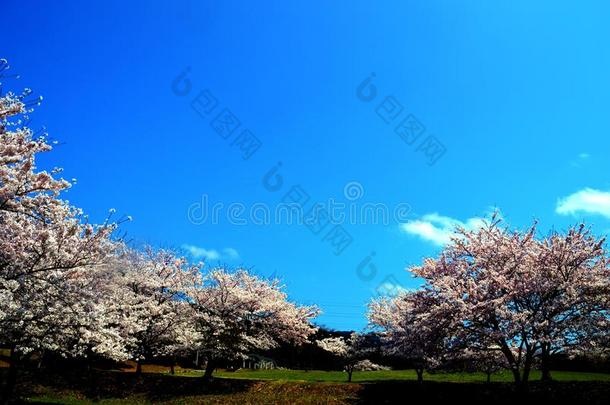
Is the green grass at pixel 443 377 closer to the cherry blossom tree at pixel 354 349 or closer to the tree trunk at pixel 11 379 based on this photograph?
the cherry blossom tree at pixel 354 349

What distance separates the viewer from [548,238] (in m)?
22.3

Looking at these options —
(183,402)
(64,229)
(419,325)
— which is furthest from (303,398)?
(64,229)

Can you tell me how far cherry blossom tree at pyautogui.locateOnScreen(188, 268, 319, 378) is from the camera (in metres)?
32.9

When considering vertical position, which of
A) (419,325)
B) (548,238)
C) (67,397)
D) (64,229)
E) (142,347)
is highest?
(548,238)

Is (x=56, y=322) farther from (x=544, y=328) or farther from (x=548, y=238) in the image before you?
(x=548, y=238)

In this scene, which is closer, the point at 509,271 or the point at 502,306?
the point at 502,306

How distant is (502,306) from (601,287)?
3.95m

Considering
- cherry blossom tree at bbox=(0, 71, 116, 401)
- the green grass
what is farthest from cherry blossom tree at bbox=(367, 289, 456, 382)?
cherry blossom tree at bbox=(0, 71, 116, 401)

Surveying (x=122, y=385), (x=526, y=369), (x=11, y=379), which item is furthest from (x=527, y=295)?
(x=122, y=385)

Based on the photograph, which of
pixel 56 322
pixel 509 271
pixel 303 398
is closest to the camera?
pixel 56 322

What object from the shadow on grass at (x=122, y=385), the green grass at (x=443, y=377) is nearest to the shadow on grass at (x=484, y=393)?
the green grass at (x=443, y=377)

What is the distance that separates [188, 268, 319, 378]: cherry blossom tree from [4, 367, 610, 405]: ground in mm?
2420

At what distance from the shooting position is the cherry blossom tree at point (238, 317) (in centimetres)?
3291

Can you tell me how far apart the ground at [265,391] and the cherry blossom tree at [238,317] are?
2420 mm
